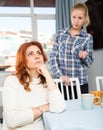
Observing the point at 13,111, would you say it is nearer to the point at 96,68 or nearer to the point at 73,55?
the point at 73,55

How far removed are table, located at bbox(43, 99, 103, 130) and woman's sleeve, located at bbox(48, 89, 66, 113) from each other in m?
0.03

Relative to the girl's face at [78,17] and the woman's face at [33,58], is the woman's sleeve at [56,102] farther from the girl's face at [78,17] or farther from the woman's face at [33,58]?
the girl's face at [78,17]

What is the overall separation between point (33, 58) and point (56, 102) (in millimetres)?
315

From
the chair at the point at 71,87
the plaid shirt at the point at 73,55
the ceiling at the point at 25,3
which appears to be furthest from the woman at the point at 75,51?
the ceiling at the point at 25,3

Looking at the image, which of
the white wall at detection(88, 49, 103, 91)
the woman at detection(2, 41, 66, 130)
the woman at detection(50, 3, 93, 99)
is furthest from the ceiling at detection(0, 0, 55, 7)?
the woman at detection(2, 41, 66, 130)

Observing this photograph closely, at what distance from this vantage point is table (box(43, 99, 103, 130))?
3.81ft

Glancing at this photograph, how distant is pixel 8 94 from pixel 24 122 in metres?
0.18

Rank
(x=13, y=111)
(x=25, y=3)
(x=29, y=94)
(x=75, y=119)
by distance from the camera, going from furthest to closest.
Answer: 1. (x=25, y=3)
2. (x=29, y=94)
3. (x=13, y=111)
4. (x=75, y=119)

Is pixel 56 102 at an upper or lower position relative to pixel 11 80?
lower

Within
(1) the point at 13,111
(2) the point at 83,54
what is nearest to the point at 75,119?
(1) the point at 13,111

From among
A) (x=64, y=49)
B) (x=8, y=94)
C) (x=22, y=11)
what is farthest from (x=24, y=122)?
(x=22, y=11)

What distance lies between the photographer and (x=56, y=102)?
1.49 meters

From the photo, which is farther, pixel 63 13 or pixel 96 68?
pixel 63 13

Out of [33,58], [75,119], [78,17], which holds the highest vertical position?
[78,17]
